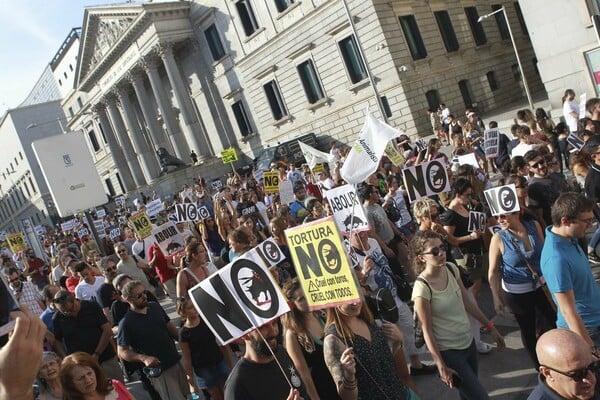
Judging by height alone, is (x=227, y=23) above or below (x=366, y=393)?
above

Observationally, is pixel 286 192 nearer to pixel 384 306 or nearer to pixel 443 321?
pixel 384 306

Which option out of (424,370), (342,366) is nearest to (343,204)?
(424,370)

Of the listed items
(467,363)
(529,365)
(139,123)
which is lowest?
(529,365)

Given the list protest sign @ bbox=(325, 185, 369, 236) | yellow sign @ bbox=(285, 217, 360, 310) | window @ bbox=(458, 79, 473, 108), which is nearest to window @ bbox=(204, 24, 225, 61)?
window @ bbox=(458, 79, 473, 108)

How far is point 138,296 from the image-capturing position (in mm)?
5281

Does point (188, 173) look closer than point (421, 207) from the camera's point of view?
No

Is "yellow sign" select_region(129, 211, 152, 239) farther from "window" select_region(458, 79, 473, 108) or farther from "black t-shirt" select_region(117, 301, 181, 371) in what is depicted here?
"window" select_region(458, 79, 473, 108)

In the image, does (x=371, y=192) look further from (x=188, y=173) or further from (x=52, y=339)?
(x=188, y=173)

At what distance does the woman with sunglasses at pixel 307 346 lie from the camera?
12.1 feet

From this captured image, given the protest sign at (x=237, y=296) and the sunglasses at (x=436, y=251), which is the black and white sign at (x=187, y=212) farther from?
the sunglasses at (x=436, y=251)

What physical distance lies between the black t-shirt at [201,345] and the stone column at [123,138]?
4603 centimetres

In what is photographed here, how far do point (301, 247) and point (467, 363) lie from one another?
5.09 feet

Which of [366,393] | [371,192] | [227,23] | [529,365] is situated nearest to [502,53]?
[227,23]

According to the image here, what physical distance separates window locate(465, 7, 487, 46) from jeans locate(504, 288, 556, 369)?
28863 mm
